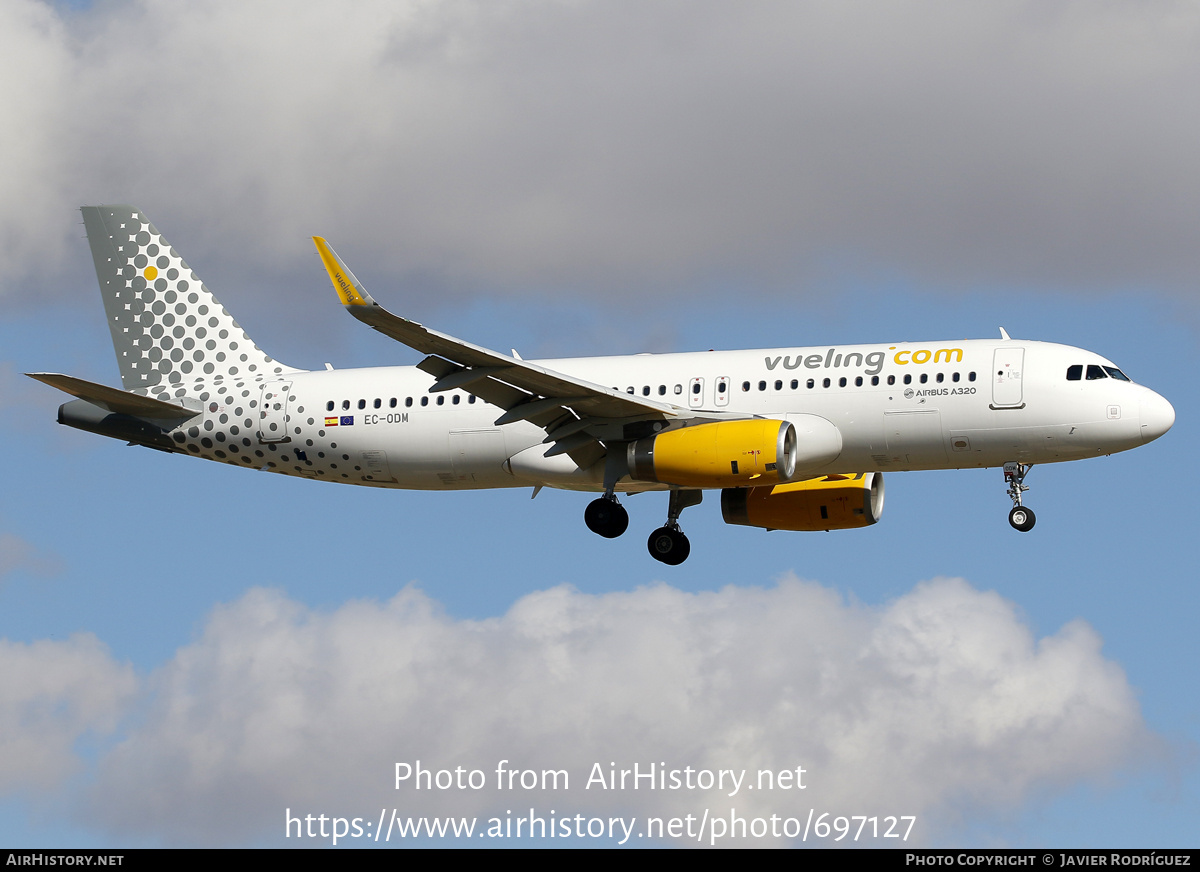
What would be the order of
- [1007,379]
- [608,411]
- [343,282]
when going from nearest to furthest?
[343,282]
[1007,379]
[608,411]

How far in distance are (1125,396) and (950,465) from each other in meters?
4.60

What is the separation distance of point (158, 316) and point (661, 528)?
16615 mm

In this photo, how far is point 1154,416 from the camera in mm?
40969

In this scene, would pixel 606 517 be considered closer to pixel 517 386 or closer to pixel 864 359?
pixel 517 386

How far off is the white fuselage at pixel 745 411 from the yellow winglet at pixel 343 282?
30.6 feet

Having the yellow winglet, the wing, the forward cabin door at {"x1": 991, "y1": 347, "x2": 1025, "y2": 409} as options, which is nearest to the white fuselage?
the forward cabin door at {"x1": 991, "y1": 347, "x2": 1025, "y2": 409}

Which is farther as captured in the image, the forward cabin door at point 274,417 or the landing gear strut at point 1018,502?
the forward cabin door at point 274,417

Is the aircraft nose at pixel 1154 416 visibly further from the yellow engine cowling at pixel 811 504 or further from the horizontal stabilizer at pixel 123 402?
the horizontal stabilizer at pixel 123 402

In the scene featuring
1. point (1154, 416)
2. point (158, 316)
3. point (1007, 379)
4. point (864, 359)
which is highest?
point (158, 316)

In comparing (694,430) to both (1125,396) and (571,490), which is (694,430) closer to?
(571,490)

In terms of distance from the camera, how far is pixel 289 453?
46.8 m

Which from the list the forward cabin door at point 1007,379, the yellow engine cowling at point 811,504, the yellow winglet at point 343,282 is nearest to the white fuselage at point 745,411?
Result: the forward cabin door at point 1007,379

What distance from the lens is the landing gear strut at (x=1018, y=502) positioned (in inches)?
1667

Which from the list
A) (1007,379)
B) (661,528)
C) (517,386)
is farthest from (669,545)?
(1007,379)
